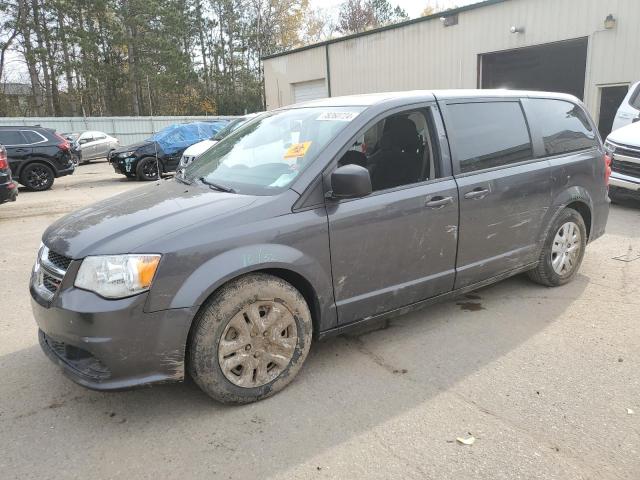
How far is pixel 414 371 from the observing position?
3.36 metres

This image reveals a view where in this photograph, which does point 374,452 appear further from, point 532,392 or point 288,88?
point 288,88

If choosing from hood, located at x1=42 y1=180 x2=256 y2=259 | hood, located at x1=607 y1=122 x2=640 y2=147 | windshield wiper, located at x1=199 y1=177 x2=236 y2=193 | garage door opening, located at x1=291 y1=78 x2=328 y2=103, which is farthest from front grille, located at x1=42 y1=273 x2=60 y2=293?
garage door opening, located at x1=291 y1=78 x2=328 y2=103

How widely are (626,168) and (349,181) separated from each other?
23.0 ft

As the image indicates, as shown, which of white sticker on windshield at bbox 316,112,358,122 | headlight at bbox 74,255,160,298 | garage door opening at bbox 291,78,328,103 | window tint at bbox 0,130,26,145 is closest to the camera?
headlight at bbox 74,255,160,298

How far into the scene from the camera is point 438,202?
3.59 meters

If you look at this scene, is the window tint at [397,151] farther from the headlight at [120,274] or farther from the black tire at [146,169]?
the black tire at [146,169]

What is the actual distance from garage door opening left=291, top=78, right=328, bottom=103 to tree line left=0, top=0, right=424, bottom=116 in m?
17.9

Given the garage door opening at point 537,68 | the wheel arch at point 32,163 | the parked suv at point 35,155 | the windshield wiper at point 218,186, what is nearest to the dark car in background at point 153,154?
the parked suv at point 35,155

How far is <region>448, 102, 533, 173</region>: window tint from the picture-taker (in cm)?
381

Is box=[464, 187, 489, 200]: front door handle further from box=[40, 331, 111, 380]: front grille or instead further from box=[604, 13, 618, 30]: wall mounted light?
box=[604, 13, 618, 30]: wall mounted light

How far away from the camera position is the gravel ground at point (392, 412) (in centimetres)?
250

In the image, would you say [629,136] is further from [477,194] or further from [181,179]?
[181,179]

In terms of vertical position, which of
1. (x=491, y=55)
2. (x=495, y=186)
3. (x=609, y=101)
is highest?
(x=491, y=55)

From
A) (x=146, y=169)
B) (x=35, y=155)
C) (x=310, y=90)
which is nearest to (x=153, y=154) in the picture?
(x=146, y=169)
